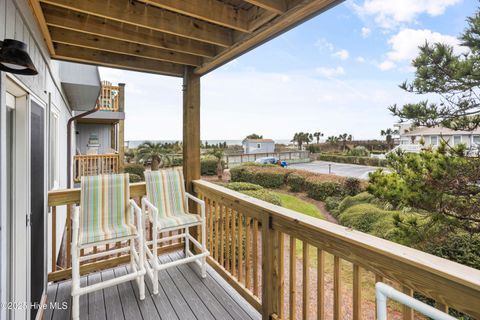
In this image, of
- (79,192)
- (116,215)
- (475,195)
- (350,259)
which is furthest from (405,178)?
(79,192)

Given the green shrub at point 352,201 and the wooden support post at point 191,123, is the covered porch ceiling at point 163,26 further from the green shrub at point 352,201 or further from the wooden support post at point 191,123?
the green shrub at point 352,201

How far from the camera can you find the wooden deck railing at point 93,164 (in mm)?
8797

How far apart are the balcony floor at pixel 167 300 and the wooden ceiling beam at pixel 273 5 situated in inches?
97.4

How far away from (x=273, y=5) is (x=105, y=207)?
257cm

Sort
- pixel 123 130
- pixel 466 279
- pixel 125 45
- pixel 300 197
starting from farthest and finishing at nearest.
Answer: pixel 123 130, pixel 300 197, pixel 125 45, pixel 466 279

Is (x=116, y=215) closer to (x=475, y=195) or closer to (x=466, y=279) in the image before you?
(x=466, y=279)

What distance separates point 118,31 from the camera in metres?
2.39

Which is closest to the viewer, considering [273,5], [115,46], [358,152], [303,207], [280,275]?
[273,5]

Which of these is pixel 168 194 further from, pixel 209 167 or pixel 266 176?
pixel 209 167

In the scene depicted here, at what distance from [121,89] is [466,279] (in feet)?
38.2

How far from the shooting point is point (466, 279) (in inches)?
36.4

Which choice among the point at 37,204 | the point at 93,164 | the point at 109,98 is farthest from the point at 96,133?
the point at 37,204

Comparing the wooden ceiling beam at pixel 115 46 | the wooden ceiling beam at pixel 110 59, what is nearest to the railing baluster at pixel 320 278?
the wooden ceiling beam at pixel 115 46

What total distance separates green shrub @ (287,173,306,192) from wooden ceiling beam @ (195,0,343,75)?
779 centimetres
